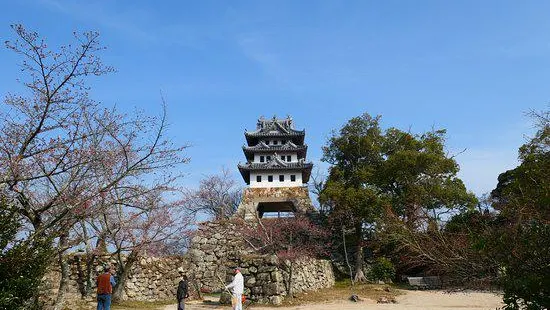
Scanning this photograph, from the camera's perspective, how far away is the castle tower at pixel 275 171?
1193 inches

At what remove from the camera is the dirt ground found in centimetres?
1264

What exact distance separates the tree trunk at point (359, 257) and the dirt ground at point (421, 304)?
15.9ft

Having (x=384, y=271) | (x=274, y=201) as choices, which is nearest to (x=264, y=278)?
(x=384, y=271)

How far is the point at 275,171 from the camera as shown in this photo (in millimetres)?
32938

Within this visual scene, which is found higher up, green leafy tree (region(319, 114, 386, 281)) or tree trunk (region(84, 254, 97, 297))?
green leafy tree (region(319, 114, 386, 281))

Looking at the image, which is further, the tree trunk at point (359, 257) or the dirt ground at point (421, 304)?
the tree trunk at point (359, 257)

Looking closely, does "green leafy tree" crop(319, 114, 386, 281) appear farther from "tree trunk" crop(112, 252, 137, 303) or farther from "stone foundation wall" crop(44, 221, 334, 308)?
"tree trunk" crop(112, 252, 137, 303)

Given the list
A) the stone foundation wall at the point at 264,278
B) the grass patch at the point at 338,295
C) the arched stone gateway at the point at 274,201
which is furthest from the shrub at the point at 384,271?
the stone foundation wall at the point at 264,278

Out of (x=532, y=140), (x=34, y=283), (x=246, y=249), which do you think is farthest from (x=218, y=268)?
(x=34, y=283)

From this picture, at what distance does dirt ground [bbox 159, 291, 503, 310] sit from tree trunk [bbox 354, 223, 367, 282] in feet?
15.9

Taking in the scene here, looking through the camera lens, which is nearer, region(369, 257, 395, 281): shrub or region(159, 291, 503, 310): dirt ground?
region(159, 291, 503, 310): dirt ground

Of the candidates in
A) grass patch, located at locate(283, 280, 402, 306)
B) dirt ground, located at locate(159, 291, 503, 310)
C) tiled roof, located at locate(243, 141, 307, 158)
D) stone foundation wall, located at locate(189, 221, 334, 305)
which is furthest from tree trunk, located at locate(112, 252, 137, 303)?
tiled roof, located at locate(243, 141, 307, 158)

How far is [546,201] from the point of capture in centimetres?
453

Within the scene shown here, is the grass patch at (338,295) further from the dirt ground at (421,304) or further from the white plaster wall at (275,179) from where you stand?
the white plaster wall at (275,179)
